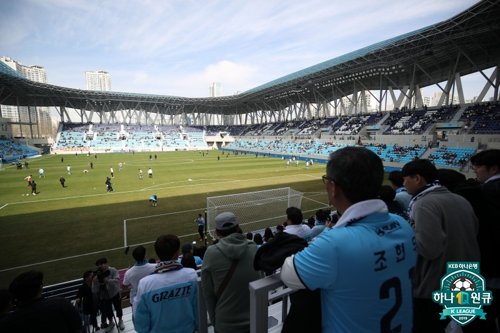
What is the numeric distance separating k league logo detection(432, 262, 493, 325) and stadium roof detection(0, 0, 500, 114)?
113 feet

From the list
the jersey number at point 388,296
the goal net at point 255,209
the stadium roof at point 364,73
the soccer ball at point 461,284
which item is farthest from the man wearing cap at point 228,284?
the stadium roof at point 364,73

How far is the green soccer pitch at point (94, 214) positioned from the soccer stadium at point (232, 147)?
3.5 inches

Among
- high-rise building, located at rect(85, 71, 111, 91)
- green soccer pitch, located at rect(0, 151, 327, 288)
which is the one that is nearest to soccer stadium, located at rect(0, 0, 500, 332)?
green soccer pitch, located at rect(0, 151, 327, 288)

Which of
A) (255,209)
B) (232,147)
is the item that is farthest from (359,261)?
(232,147)

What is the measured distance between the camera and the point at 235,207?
14.9 meters

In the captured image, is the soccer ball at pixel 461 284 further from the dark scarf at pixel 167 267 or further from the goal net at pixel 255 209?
the goal net at pixel 255 209

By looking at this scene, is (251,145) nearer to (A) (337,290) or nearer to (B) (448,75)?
(B) (448,75)

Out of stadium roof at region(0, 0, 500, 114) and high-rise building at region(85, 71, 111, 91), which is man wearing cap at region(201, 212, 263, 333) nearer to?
stadium roof at region(0, 0, 500, 114)

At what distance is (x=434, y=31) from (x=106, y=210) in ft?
133

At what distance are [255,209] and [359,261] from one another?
14.4 meters

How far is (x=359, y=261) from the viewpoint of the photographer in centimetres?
138

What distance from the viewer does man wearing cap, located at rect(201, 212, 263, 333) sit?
2.47 meters

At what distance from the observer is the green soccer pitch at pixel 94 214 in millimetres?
10555

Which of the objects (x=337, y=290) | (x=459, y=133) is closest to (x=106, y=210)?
(x=337, y=290)
